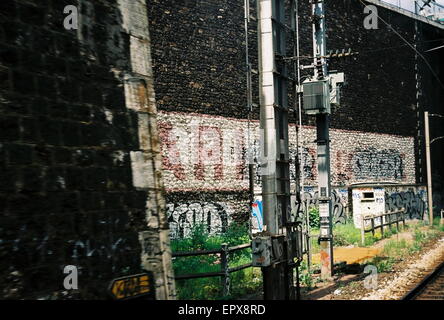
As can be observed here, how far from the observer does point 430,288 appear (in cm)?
1362

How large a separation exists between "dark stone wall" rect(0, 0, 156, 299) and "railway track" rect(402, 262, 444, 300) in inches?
340

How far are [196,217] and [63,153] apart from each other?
15701 mm

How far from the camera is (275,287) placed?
878 cm

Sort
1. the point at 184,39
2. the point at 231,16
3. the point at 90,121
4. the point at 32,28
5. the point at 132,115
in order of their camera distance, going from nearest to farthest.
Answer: the point at 32,28
the point at 90,121
the point at 132,115
the point at 184,39
the point at 231,16

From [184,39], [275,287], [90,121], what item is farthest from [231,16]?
[90,121]

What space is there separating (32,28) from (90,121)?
1148 millimetres

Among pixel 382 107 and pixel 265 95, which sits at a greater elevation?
pixel 382 107

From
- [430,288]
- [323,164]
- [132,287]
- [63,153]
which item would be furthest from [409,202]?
[63,153]

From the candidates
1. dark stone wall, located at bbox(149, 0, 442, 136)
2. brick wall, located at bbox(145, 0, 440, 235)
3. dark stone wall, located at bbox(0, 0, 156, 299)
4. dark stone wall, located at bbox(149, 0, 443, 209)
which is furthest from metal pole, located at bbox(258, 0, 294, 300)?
brick wall, located at bbox(145, 0, 440, 235)

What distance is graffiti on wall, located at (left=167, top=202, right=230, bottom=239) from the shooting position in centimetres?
2009

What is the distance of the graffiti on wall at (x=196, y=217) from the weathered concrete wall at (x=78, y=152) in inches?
539

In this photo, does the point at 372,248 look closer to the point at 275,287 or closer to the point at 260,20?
the point at 275,287

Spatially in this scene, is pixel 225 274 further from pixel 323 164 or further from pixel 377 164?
pixel 377 164

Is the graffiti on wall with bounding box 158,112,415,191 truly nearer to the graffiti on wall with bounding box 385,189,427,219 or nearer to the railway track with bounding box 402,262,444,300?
the graffiti on wall with bounding box 385,189,427,219
